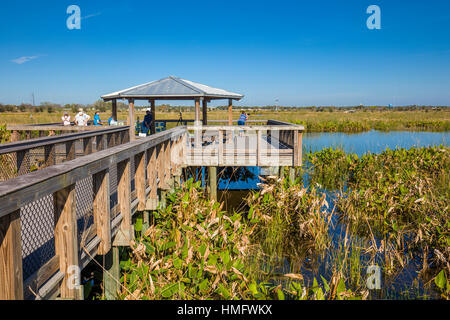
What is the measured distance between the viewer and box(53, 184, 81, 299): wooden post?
275 cm

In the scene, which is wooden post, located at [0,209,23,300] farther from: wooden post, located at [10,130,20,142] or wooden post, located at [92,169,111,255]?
wooden post, located at [10,130,20,142]

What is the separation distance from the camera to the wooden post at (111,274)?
4148mm

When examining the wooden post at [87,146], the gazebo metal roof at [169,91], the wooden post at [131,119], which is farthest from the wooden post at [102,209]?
the wooden post at [131,119]

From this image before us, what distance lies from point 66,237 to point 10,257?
2.30 feet

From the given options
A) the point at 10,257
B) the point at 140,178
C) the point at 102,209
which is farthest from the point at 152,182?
the point at 10,257

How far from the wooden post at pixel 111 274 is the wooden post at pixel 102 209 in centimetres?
60

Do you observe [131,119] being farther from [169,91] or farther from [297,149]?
[297,149]

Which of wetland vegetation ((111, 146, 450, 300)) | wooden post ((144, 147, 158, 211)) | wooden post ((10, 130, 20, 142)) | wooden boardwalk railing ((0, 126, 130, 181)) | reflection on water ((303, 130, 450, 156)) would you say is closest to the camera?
wetland vegetation ((111, 146, 450, 300))

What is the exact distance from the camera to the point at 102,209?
358 centimetres

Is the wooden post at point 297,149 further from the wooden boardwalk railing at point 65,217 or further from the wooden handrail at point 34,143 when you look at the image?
the wooden handrail at point 34,143

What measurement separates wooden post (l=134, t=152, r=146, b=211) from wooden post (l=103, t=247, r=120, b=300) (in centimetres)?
96

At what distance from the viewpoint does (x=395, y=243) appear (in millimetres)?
7660

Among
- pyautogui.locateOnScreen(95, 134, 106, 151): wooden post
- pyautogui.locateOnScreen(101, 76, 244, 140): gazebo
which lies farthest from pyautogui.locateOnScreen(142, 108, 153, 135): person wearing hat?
pyautogui.locateOnScreen(95, 134, 106, 151): wooden post
